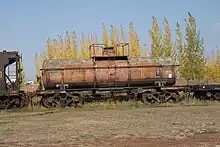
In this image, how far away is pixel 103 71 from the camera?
25.5 m

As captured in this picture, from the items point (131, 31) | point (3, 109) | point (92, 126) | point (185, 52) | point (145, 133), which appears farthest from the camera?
point (131, 31)

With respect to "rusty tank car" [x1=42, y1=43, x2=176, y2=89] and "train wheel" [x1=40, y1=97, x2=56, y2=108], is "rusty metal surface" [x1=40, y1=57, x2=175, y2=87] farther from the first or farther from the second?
"train wheel" [x1=40, y1=97, x2=56, y2=108]

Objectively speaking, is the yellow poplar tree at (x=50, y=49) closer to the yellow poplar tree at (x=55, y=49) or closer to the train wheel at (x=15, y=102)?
the yellow poplar tree at (x=55, y=49)

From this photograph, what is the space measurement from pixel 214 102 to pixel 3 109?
13.6 m

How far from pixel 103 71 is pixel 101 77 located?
0.42 metres

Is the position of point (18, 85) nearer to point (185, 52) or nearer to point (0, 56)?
point (0, 56)

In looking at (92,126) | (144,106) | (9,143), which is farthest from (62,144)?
(144,106)

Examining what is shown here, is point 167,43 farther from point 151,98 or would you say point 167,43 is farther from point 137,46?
point 151,98

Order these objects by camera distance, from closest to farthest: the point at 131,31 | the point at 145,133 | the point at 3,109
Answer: the point at 145,133 < the point at 3,109 < the point at 131,31

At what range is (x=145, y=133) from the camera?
41.0ft

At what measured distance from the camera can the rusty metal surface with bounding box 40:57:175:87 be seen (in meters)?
25.2

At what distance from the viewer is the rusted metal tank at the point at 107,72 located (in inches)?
991

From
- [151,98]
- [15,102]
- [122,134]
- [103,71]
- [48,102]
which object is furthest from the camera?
[151,98]

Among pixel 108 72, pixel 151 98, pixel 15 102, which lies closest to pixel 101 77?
pixel 108 72
